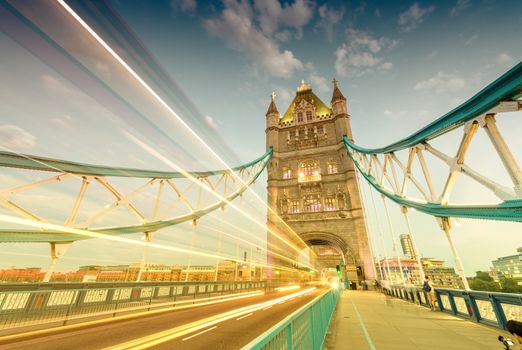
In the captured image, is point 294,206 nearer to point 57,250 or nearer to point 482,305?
point 482,305

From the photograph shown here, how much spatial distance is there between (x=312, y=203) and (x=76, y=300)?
3090cm

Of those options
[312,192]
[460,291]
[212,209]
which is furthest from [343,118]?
[460,291]

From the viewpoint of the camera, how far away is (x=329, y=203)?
33.7m

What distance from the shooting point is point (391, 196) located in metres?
16.6

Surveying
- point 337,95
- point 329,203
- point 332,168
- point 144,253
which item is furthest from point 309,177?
point 144,253

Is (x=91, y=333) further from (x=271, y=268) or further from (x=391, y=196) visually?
(x=271, y=268)

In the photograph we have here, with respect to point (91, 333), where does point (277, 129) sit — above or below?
above

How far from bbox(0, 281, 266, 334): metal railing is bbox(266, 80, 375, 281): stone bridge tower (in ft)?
68.2

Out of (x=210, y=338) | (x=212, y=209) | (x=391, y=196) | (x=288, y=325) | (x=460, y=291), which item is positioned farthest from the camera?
(x=212, y=209)

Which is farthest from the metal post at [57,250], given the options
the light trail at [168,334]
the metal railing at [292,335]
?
the metal railing at [292,335]

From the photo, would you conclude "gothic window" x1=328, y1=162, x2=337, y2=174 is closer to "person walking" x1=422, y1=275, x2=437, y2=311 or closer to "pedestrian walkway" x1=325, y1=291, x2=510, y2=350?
"person walking" x1=422, y1=275, x2=437, y2=311

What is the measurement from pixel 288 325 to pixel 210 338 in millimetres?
4263

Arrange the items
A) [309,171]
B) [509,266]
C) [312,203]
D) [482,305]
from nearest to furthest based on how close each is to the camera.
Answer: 1. [482,305]
2. [312,203]
3. [309,171]
4. [509,266]

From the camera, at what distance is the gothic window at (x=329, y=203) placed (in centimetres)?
3322
